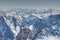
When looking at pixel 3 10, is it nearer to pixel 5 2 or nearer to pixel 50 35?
pixel 5 2

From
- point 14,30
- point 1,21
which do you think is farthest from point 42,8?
point 1,21

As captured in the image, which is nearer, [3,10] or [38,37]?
[38,37]

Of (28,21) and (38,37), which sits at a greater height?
(28,21)

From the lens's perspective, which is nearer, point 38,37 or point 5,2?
point 38,37

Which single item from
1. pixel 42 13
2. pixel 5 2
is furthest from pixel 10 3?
pixel 42 13

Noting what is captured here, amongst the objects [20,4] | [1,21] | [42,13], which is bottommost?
[1,21]

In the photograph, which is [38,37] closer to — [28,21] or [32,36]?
[32,36]
